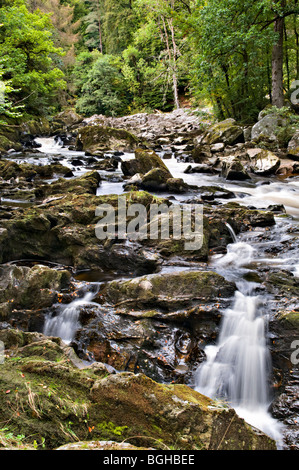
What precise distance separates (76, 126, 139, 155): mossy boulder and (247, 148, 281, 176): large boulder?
8031 millimetres

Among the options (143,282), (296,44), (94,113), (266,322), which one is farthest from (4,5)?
(266,322)

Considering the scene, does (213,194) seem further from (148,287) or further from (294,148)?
(294,148)

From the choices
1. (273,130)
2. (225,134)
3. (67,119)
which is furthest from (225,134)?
(67,119)

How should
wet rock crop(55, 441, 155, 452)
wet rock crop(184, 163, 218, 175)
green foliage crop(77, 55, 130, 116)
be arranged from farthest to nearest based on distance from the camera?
1. green foliage crop(77, 55, 130, 116)
2. wet rock crop(184, 163, 218, 175)
3. wet rock crop(55, 441, 155, 452)

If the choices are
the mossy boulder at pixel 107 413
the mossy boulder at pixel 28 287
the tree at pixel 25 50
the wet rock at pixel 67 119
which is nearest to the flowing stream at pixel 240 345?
the mossy boulder at pixel 28 287

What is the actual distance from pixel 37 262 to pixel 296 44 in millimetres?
19568

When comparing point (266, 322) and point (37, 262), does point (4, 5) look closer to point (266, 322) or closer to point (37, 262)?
point (37, 262)

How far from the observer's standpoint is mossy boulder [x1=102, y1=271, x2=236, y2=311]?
13.9ft

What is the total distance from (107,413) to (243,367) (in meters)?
2.13

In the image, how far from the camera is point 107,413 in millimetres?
2104

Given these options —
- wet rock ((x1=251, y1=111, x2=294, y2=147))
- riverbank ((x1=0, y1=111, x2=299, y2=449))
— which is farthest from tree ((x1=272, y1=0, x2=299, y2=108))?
riverbank ((x1=0, y1=111, x2=299, y2=449))

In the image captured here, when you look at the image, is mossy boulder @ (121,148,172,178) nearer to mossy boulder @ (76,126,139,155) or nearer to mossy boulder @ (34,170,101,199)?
mossy boulder @ (34,170,101,199)

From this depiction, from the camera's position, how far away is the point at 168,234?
19.1ft

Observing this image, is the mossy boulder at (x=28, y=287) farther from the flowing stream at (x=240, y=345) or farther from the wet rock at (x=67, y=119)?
the wet rock at (x=67, y=119)
